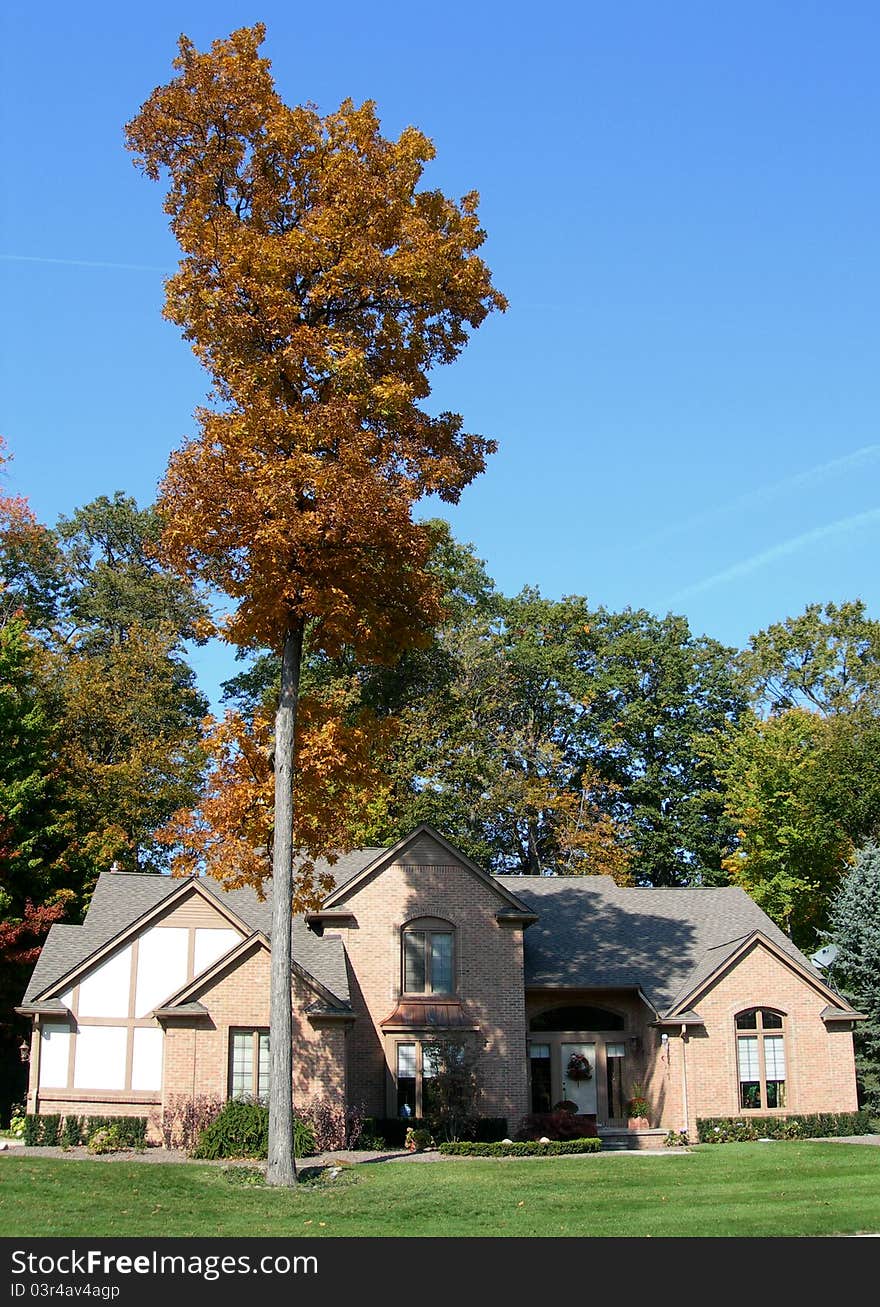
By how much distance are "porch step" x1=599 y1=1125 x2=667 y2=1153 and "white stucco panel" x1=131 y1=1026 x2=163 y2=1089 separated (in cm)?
1082

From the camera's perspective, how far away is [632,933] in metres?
34.7

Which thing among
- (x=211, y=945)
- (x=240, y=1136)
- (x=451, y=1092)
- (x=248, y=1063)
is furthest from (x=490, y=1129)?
(x=211, y=945)

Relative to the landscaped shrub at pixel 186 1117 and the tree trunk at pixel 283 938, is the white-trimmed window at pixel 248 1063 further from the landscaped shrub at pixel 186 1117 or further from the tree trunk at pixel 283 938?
the tree trunk at pixel 283 938

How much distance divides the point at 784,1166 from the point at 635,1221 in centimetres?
844

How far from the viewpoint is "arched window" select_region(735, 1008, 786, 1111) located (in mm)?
31000

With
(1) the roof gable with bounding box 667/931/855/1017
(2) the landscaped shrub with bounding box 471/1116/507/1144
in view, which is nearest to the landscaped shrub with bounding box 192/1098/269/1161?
(2) the landscaped shrub with bounding box 471/1116/507/1144

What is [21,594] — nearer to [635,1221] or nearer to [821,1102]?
[821,1102]

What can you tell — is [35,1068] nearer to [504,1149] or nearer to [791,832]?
[504,1149]

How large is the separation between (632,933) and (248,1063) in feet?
39.9

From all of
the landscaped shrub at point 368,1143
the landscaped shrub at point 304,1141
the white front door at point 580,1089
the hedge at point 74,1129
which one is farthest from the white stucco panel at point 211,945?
the white front door at point 580,1089

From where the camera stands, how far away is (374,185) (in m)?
21.3

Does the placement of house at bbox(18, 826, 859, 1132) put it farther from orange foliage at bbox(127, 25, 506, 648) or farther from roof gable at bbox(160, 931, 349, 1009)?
orange foliage at bbox(127, 25, 506, 648)
